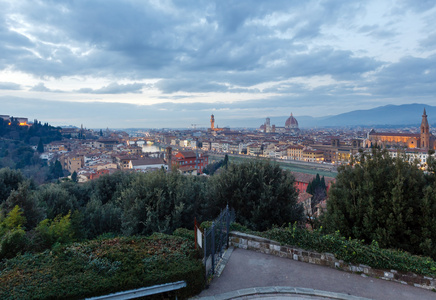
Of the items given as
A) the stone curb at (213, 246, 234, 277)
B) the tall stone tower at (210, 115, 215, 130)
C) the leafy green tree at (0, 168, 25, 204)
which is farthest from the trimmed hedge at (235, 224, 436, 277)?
the tall stone tower at (210, 115, 215, 130)

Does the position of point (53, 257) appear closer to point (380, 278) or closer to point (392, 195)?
point (380, 278)

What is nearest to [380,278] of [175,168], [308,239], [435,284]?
[435,284]

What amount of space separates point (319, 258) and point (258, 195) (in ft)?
10.5

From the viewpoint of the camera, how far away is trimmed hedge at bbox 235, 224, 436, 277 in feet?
14.0

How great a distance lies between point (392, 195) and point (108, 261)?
5.50 metres

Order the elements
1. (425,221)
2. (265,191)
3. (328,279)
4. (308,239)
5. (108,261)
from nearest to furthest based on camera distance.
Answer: (108,261) < (328,279) < (308,239) < (425,221) < (265,191)

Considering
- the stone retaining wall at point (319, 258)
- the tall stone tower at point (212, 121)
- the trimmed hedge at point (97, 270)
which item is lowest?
the stone retaining wall at point (319, 258)

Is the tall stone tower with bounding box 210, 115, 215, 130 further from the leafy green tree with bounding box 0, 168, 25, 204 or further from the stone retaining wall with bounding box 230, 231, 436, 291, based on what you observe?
the stone retaining wall with bounding box 230, 231, 436, 291

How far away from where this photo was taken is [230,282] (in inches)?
167

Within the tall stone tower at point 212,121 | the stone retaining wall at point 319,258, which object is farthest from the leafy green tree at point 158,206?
the tall stone tower at point 212,121

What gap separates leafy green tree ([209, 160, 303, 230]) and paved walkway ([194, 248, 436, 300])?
273cm

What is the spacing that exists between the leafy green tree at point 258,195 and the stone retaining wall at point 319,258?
192 centimetres

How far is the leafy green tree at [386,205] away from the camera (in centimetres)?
546

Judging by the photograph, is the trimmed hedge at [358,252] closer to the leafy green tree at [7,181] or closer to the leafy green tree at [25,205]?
the leafy green tree at [25,205]
